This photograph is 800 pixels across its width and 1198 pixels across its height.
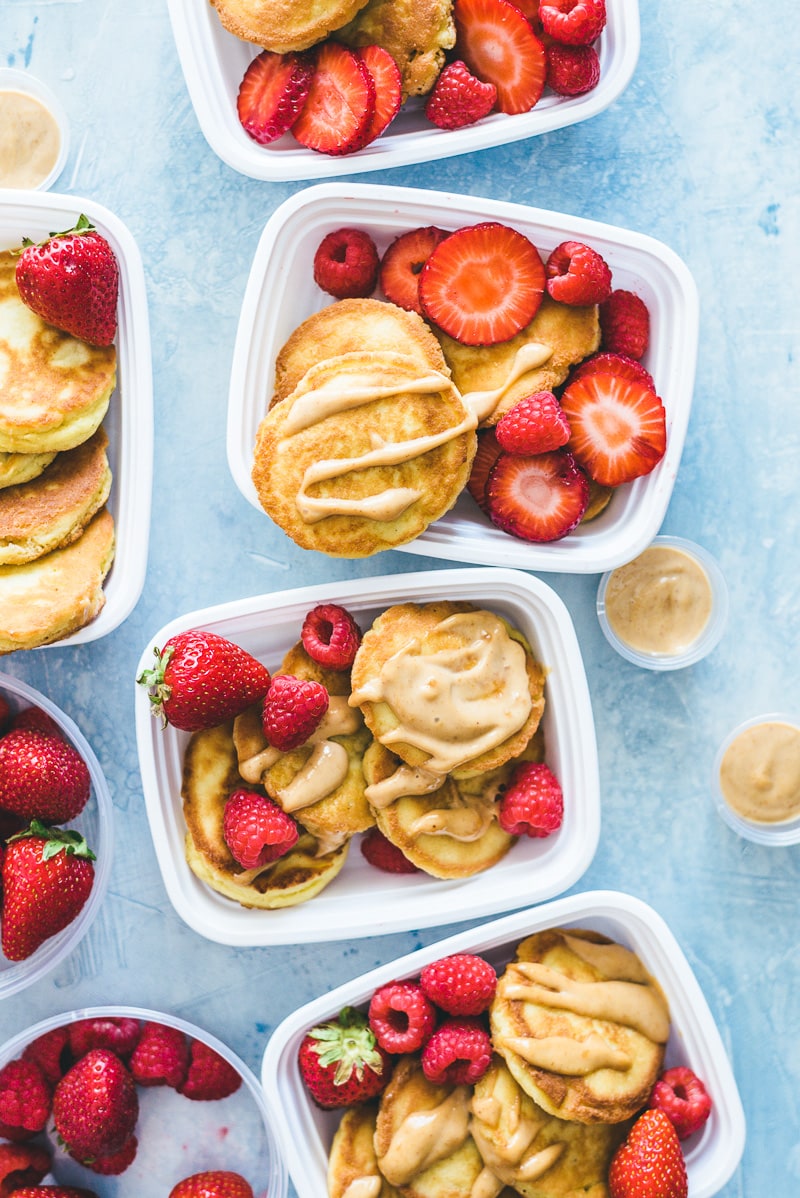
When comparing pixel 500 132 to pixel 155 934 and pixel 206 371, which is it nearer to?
pixel 206 371

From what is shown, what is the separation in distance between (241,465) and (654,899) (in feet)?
3.31

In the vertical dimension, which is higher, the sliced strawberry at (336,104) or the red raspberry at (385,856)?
the sliced strawberry at (336,104)

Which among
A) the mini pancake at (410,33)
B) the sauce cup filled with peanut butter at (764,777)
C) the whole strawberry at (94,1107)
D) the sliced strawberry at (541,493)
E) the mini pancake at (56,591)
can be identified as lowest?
the whole strawberry at (94,1107)

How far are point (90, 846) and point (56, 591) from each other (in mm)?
472

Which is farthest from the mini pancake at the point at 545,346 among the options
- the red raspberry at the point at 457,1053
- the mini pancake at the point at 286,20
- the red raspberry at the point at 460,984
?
the red raspberry at the point at 457,1053

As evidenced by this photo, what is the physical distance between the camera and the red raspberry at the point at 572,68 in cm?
163

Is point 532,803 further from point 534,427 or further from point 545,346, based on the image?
point 545,346

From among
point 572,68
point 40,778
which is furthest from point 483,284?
point 40,778

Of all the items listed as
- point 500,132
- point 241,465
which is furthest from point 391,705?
point 500,132

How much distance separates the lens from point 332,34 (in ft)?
5.45

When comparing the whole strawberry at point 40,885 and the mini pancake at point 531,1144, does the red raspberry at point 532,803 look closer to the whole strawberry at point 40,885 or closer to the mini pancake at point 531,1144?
the mini pancake at point 531,1144

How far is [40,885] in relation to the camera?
1609 millimetres

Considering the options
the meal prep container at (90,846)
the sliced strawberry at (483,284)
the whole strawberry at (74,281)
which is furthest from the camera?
the meal prep container at (90,846)

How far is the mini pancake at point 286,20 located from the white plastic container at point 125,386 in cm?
35
